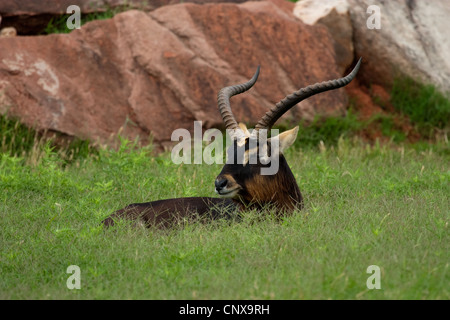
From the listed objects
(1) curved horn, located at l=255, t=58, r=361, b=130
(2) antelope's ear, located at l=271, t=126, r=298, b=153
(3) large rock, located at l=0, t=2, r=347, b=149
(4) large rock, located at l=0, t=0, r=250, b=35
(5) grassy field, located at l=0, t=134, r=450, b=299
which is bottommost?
(5) grassy field, located at l=0, t=134, r=450, b=299

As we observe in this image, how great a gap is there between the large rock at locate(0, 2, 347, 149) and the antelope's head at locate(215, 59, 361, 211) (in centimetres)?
368

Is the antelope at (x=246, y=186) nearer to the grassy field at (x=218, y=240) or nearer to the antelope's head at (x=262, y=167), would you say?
the antelope's head at (x=262, y=167)

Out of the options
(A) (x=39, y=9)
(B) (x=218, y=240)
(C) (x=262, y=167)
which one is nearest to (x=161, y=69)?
(A) (x=39, y=9)

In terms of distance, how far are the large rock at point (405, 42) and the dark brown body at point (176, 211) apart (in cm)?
603

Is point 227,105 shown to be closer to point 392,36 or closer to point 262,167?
point 262,167

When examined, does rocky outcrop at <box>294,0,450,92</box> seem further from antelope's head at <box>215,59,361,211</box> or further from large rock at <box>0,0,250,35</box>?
antelope's head at <box>215,59,361,211</box>

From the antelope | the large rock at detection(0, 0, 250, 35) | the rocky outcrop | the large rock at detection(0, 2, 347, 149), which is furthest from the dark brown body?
the rocky outcrop

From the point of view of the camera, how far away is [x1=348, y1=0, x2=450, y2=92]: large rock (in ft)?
37.7

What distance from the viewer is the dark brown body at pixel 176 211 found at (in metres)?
6.30

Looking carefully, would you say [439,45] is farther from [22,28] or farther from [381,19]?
[22,28]

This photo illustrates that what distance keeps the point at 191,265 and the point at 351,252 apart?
3.89ft

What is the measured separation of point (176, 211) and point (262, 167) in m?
0.98

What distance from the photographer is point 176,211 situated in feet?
21.3
